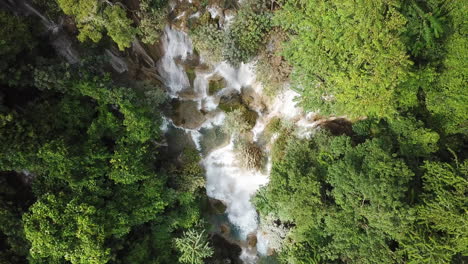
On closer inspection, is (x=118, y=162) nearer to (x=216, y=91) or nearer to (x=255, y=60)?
(x=216, y=91)

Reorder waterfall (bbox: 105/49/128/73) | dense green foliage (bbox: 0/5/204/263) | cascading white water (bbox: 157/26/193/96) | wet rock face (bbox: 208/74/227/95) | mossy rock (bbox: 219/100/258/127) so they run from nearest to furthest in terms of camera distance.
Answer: dense green foliage (bbox: 0/5/204/263) → waterfall (bbox: 105/49/128/73) → cascading white water (bbox: 157/26/193/96) → mossy rock (bbox: 219/100/258/127) → wet rock face (bbox: 208/74/227/95)

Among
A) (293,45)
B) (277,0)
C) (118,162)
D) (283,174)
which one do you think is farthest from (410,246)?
(118,162)

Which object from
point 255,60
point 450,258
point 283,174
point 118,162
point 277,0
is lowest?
point 450,258

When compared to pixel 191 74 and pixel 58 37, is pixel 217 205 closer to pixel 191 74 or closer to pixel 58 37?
pixel 191 74

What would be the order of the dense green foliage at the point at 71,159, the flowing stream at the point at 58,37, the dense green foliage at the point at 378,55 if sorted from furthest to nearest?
the flowing stream at the point at 58,37 → the dense green foliage at the point at 71,159 → the dense green foliage at the point at 378,55

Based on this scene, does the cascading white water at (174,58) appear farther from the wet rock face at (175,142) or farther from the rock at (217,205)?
the rock at (217,205)

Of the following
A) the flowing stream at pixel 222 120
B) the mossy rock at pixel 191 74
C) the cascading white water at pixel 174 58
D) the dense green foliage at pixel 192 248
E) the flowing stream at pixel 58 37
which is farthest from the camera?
the mossy rock at pixel 191 74

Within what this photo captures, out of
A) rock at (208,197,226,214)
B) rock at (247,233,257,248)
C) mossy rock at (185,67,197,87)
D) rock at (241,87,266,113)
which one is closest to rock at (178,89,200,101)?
mossy rock at (185,67,197,87)

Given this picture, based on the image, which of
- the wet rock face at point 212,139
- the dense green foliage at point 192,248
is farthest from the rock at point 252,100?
the dense green foliage at point 192,248

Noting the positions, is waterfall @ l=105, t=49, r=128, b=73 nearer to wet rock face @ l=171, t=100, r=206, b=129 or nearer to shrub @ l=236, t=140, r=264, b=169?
wet rock face @ l=171, t=100, r=206, b=129
